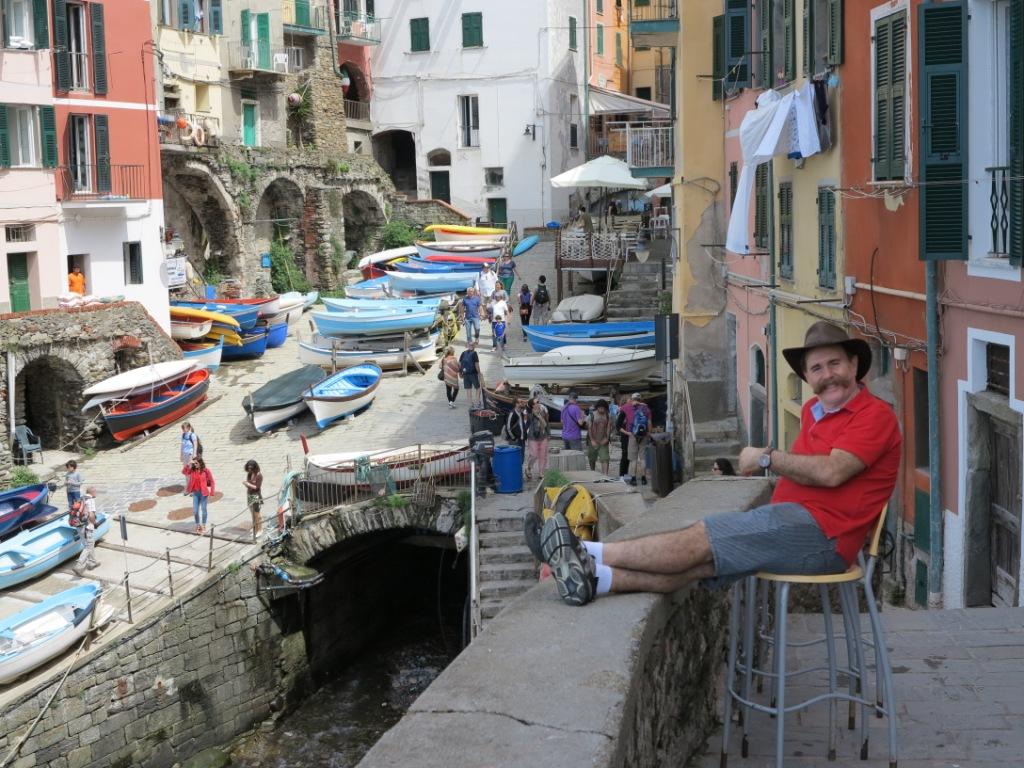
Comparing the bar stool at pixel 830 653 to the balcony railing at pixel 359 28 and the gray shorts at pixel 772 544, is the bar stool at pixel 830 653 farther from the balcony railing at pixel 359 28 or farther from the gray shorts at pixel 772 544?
the balcony railing at pixel 359 28

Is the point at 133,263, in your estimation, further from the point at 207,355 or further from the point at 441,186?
the point at 441,186

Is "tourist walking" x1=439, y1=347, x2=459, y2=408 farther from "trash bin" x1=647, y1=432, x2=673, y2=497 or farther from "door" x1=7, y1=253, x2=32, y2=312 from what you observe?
"door" x1=7, y1=253, x2=32, y2=312

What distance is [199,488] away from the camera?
20.6 meters

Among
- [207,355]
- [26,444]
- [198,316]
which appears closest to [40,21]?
[198,316]

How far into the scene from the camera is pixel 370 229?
171 feet

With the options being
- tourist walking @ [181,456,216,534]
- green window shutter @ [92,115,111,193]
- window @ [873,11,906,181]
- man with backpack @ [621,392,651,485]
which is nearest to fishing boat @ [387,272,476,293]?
green window shutter @ [92,115,111,193]

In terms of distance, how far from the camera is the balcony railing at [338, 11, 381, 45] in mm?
52650

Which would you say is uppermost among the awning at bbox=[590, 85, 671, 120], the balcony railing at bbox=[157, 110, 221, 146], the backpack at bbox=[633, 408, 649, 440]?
the awning at bbox=[590, 85, 671, 120]

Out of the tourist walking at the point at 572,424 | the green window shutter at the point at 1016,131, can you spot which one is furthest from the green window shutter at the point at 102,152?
the green window shutter at the point at 1016,131

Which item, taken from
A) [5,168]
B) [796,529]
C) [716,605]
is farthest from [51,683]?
[5,168]

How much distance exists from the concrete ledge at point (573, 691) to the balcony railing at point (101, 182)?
2809cm

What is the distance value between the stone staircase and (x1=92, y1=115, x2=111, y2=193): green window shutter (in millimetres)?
16771

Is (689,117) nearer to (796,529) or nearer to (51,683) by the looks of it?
(51,683)

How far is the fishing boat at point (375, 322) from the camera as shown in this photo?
3378 centimetres
